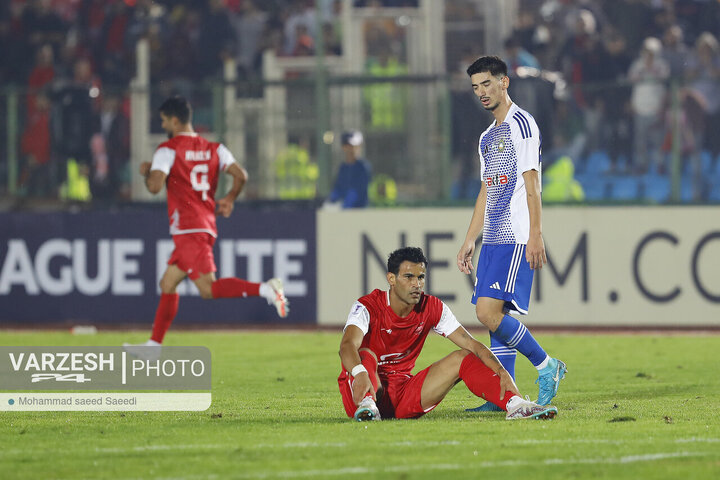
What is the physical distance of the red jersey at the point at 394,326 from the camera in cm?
714

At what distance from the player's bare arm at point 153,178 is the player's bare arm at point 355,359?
3.75 m

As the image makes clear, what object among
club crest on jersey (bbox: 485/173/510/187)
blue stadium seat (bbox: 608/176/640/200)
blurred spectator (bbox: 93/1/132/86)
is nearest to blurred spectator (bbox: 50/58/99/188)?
blurred spectator (bbox: 93/1/132/86)

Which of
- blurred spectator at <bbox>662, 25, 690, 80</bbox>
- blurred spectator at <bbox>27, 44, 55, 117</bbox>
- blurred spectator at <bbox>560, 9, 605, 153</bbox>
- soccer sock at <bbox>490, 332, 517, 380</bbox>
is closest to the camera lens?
soccer sock at <bbox>490, 332, 517, 380</bbox>

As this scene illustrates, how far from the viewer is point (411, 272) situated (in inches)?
274

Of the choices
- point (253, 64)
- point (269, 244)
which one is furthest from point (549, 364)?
point (253, 64)

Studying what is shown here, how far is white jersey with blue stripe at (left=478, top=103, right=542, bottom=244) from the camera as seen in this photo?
7543 mm

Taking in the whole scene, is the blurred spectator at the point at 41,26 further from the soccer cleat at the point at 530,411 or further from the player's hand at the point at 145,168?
the soccer cleat at the point at 530,411

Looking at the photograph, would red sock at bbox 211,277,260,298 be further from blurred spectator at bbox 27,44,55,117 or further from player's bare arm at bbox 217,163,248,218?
blurred spectator at bbox 27,44,55,117

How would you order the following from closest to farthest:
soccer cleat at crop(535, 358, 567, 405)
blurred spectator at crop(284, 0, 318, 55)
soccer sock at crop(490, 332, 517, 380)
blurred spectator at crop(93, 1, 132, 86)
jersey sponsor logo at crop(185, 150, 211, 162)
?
1. soccer cleat at crop(535, 358, 567, 405)
2. soccer sock at crop(490, 332, 517, 380)
3. jersey sponsor logo at crop(185, 150, 211, 162)
4. blurred spectator at crop(284, 0, 318, 55)
5. blurred spectator at crop(93, 1, 132, 86)

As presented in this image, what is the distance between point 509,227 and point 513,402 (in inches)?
44.1

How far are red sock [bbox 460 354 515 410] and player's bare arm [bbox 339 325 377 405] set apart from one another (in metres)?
0.52

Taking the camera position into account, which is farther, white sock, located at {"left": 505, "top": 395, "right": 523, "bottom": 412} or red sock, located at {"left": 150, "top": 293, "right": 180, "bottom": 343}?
red sock, located at {"left": 150, "top": 293, "right": 180, "bottom": 343}

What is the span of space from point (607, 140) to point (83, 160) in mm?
6134

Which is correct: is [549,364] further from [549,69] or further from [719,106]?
[549,69]
